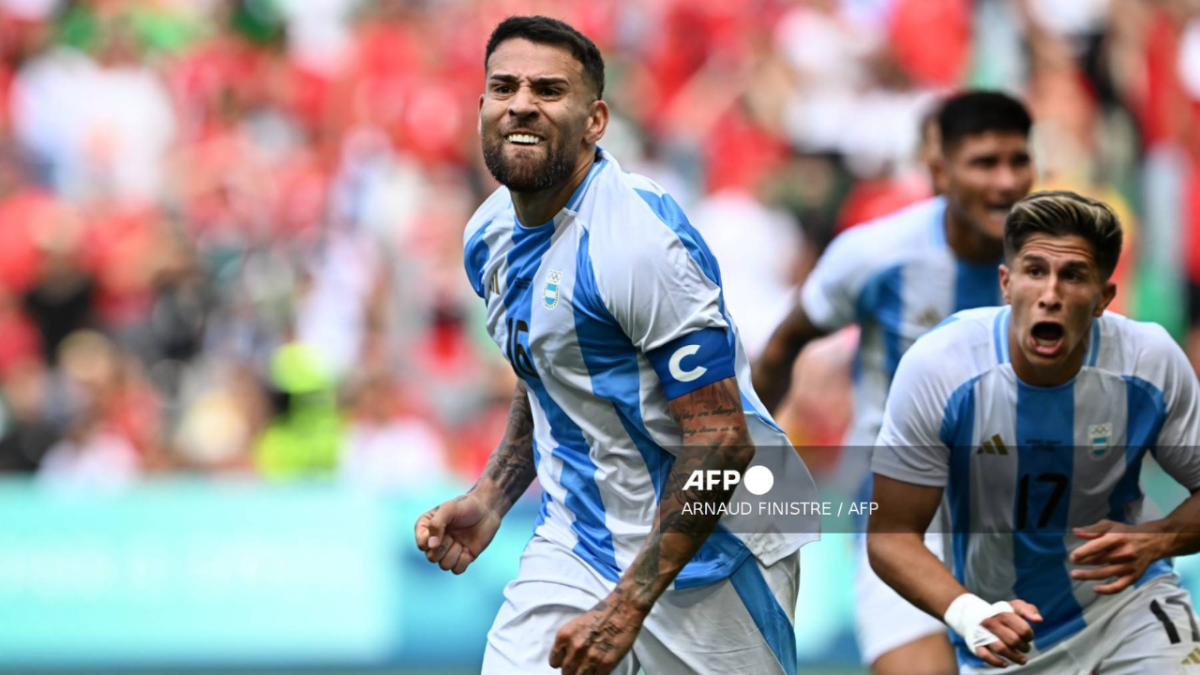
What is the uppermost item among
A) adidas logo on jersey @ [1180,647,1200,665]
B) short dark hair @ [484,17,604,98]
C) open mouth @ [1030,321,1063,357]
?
short dark hair @ [484,17,604,98]

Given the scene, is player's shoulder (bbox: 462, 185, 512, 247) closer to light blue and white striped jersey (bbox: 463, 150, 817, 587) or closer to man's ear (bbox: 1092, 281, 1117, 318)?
light blue and white striped jersey (bbox: 463, 150, 817, 587)

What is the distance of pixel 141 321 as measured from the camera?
11758 millimetres

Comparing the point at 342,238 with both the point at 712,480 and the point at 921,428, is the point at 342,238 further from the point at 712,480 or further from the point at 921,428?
the point at 712,480

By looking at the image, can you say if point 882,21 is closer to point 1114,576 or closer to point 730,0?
point 730,0

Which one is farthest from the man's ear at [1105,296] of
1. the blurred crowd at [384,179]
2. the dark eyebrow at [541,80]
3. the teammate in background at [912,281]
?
the blurred crowd at [384,179]

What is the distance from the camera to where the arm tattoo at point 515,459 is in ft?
16.6

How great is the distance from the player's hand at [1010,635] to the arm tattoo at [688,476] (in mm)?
799

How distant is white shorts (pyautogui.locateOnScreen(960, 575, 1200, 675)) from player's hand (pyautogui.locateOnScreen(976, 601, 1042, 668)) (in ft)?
1.89

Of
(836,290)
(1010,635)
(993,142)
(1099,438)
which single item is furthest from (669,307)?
(993,142)

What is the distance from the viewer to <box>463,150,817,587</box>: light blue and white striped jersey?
432 centimetres

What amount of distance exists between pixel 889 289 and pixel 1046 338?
1.69 meters

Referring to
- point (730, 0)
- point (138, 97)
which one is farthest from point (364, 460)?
point (730, 0)

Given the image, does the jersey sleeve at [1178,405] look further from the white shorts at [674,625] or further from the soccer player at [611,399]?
the white shorts at [674,625]

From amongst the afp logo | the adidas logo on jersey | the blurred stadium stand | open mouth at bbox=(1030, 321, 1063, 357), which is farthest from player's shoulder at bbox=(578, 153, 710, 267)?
the blurred stadium stand
